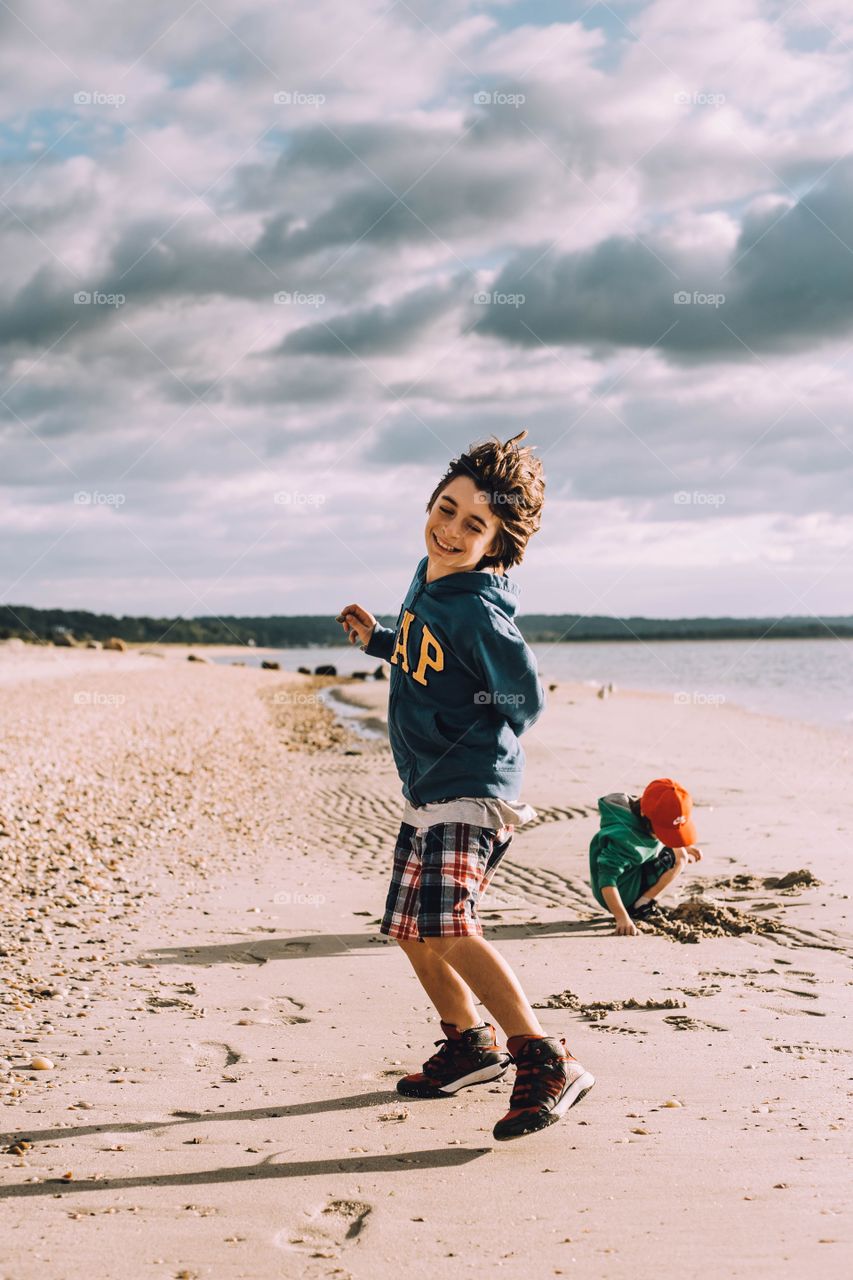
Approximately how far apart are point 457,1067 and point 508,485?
2205 millimetres

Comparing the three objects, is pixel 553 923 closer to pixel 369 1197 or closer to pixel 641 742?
pixel 369 1197

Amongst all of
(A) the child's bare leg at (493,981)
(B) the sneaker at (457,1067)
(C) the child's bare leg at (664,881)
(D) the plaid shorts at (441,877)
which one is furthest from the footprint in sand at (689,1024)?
(C) the child's bare leg at (664,881)

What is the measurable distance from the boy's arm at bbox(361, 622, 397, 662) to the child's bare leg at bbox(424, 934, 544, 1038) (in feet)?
4.05

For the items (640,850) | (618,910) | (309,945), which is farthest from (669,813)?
(309,945)

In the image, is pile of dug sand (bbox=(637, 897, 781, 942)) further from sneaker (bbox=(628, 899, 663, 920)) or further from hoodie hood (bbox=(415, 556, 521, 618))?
hoodie hood (bbox=(415, 556, 521, 618))

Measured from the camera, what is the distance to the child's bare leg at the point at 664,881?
684 centimetres

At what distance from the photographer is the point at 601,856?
6.80 m

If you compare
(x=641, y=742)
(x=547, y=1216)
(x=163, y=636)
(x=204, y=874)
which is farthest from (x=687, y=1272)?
(x=163, y=636)

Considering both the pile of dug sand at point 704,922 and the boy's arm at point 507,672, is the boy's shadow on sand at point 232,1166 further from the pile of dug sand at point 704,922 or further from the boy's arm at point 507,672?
the pile of dug sand at point 704,922

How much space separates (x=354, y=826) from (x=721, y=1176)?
8.18m

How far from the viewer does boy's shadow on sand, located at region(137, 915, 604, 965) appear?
6148 mm

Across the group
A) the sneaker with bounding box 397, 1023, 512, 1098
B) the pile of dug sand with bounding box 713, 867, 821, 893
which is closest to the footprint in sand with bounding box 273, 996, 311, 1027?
the sneaker with bounding box 397, 1023, 512, 1098

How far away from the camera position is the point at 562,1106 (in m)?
3.74

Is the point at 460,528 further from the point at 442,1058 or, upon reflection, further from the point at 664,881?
the point at 664,881
